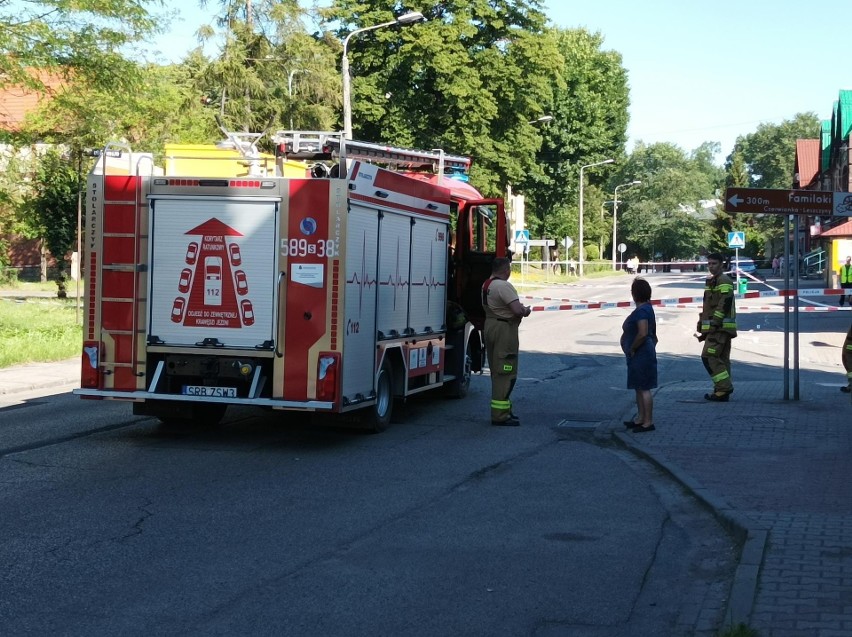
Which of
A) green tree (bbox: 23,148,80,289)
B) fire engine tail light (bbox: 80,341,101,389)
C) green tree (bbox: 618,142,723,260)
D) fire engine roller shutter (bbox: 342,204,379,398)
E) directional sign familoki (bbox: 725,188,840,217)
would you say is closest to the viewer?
fire engine roller shutter (bbox: 342,204,379,398)

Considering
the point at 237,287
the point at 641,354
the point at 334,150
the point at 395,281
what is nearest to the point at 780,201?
the point at 641,354

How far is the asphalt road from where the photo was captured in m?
5.59

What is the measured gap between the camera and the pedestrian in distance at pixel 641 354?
468 inches

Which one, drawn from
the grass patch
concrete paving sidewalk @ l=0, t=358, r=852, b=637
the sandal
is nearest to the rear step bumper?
concrete paving sidewalk @ l=0, t=358, r=852, b=637

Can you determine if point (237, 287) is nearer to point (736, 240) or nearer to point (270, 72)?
point (270, 72)

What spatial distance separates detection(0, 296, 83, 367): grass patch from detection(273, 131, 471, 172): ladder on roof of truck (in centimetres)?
819

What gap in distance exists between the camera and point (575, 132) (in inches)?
2635

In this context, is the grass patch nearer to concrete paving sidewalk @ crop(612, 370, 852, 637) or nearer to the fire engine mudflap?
the fire engine mudflap

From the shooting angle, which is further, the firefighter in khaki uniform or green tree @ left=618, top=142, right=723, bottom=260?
green tree @ left=618, top=142, right=723, bottom=260

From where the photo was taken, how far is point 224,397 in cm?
1052

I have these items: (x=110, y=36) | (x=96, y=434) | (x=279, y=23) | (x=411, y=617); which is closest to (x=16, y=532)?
(x=411, y=617)

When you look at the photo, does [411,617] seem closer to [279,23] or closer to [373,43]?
[279,23]

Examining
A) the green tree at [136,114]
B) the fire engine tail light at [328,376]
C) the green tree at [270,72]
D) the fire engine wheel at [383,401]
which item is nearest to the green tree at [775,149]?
the green tree at [270,72]

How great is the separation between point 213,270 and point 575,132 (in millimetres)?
58437
